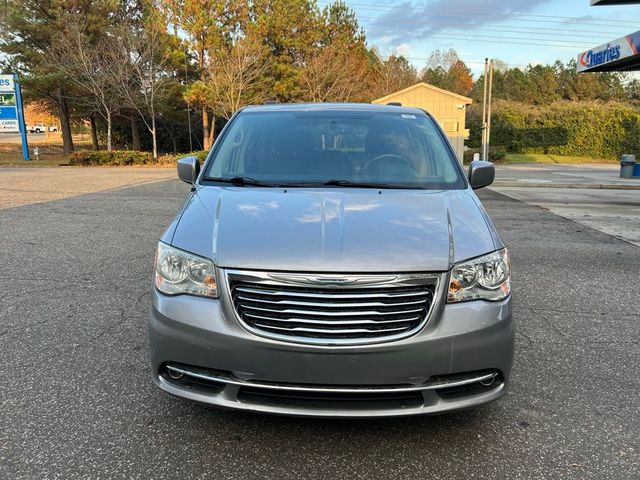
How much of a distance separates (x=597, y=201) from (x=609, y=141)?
27832mm

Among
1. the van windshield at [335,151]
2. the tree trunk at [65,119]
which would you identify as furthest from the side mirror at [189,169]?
the tree trunk at [65,119]

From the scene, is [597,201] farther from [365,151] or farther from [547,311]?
[365,151]

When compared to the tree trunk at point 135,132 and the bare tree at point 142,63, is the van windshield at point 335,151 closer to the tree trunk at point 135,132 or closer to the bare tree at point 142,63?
the bare tree at point 142,63

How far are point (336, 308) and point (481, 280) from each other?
75 cm

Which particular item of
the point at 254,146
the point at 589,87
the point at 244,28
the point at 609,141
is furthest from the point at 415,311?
the point at 589,87

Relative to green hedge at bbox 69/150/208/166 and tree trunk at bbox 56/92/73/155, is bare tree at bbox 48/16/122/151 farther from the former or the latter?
tree trunk at bbox 56/92/73/155

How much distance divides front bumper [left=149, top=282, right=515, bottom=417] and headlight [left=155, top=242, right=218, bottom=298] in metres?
0.06

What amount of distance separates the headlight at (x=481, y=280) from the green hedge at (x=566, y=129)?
40182mm

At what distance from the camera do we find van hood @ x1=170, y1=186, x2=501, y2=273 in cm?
245

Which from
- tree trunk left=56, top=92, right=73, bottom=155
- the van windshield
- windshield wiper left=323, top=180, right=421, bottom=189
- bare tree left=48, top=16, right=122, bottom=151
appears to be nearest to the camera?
windshield wiper left=323, top=180, right=421, bottom=189

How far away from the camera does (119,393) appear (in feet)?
10.4

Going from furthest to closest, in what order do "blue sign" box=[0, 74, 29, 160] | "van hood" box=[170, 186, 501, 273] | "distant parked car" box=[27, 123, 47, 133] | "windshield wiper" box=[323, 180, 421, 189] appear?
1. "distant parked car" box=[27, 123, 47, 133]
2. "blue sign" box=[0, 74, 29, 160]
3. "windshield wiper" box=[323, 180, 421, 189]
4. "van hood" box=[170, 186, 501, 273]

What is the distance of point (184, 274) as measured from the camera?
8.54 feet

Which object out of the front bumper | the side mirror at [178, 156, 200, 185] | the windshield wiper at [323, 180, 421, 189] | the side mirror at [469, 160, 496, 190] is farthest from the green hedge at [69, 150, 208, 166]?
the front bumper
